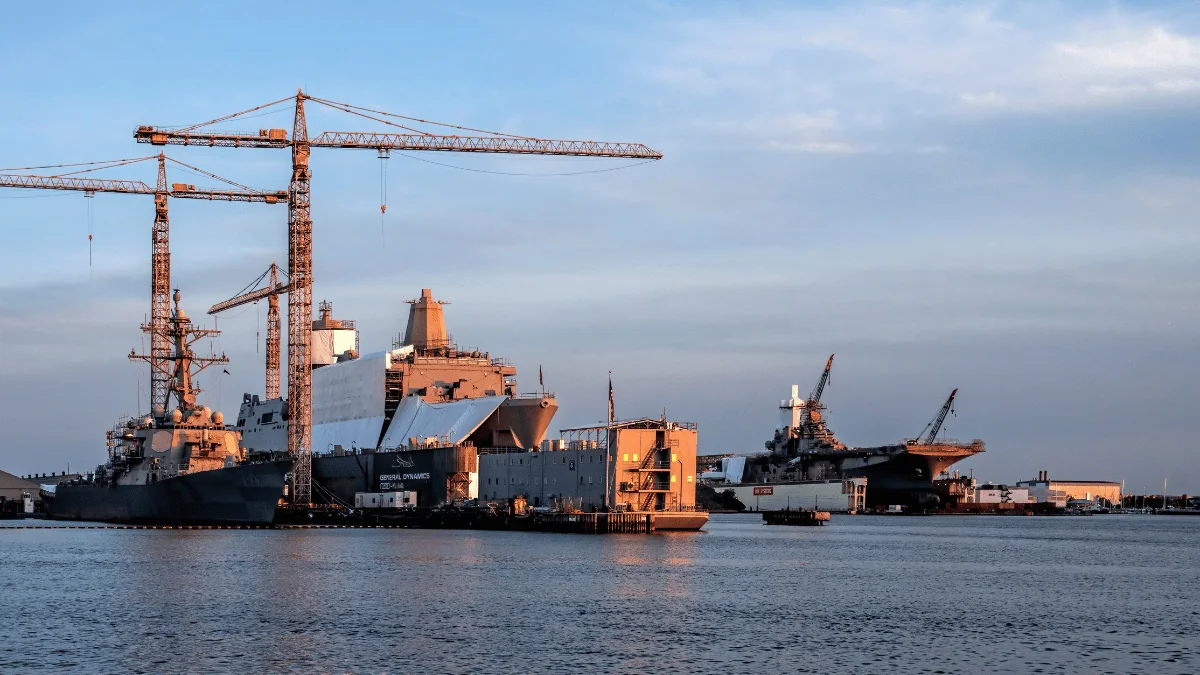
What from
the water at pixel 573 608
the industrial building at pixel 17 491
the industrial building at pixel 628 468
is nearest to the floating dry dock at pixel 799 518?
the industrial building at pixel 628 468

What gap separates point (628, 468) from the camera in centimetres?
7600

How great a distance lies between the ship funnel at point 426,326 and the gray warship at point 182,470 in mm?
20288

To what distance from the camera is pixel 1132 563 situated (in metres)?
65.9

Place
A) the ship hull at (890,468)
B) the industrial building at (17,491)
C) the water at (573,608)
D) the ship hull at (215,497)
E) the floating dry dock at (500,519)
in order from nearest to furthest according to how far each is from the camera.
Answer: the water at (573,608) → the floating dry dock at (500,519) → the ship hull at (215,497) → the industrial building at (17,491) → the ship hull at (890,468)

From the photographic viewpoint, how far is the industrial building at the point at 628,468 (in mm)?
76000

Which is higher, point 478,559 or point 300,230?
point 300,230

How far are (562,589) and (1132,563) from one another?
34479 mm

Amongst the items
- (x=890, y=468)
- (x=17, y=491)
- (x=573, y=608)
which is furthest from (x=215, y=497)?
(x=890, y=468)

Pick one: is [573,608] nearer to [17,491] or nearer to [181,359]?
[181,359]

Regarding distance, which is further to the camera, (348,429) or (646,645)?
(348,429)

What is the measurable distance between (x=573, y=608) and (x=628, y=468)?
1417 inches

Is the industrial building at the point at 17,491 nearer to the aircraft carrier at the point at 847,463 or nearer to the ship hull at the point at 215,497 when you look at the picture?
the ship hull at the point at 215,497

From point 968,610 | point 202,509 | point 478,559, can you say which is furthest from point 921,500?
point 968,610

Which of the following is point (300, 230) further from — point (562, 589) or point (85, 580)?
point (562, 589)
